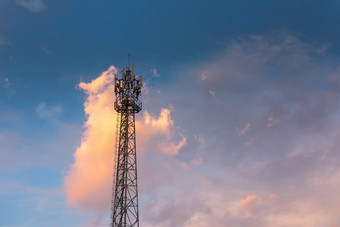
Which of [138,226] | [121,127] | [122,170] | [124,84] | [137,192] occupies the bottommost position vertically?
[138,226]

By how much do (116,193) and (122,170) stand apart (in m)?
4.17

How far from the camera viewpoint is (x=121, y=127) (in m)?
69.8

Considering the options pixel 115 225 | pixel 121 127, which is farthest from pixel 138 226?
pixel 121 127

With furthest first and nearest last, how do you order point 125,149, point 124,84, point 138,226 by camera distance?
1. point 124,84
2. point 125,149
3. point 138,226

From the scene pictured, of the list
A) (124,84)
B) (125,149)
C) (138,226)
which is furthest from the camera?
(124,84)

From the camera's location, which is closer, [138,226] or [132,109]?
[138,226]

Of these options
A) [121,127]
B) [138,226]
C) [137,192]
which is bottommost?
[138,226]

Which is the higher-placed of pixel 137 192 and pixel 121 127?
pixel 121 127

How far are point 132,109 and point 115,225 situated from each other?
21.3m

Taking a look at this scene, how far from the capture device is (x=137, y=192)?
65062 mm

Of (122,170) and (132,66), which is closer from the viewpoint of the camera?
(122,170)

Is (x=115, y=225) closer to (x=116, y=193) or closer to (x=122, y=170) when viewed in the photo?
(x=116, y=193)

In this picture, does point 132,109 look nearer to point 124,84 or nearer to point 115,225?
point 124,84

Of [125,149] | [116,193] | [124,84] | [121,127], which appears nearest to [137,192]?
[116,193]
